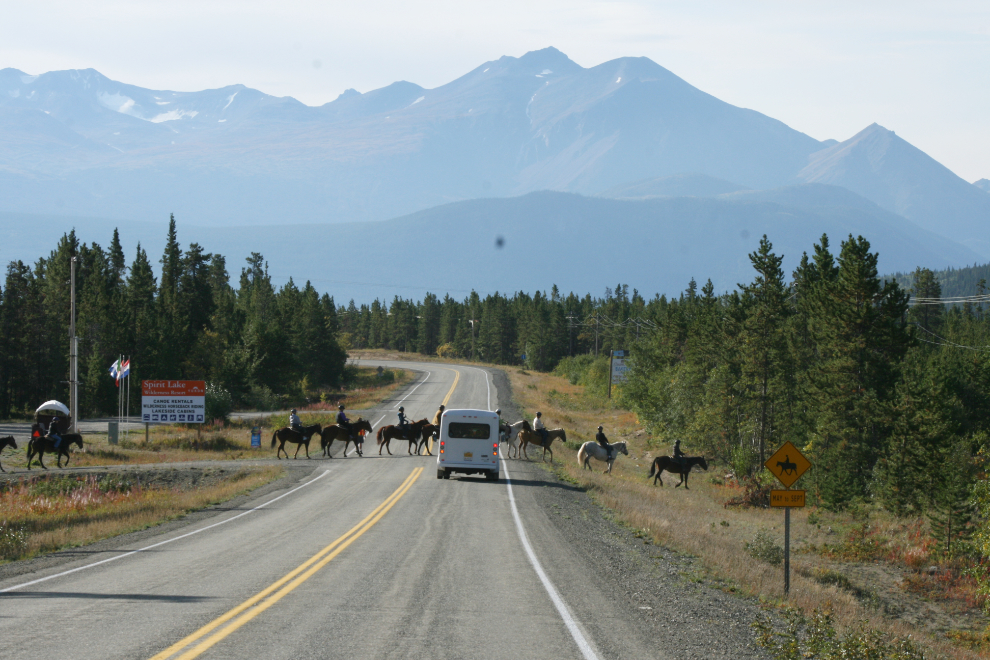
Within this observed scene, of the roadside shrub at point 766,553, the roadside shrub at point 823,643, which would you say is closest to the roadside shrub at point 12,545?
the roadside shrub at point 823,643

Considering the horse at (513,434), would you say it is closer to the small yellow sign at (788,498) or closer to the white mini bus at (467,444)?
the white mini bus at (467,444)

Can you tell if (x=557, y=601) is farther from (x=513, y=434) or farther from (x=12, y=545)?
(x=513, y=434)

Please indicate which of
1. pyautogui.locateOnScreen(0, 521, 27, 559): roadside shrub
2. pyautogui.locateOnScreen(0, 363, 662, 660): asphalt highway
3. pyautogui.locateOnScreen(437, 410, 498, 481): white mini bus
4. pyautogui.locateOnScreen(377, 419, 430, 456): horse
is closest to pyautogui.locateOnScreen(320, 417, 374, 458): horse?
pyautogui.locateOnScreen(377, 419, 430, 456): horse

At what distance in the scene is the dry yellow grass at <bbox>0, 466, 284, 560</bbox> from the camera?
719 inches

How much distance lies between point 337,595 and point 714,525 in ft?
66.0

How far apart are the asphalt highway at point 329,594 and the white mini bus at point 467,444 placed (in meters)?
7.23

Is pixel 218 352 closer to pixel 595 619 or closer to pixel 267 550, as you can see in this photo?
pixel 267 550

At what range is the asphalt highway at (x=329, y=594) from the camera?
882 centimetres

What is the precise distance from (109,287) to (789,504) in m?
93.6

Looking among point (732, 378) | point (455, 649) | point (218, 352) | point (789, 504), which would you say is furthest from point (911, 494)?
point (218, 352)

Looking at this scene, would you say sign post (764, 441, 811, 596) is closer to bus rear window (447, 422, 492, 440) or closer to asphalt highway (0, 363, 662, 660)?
asphalt highway (0, 363, 662, 660)

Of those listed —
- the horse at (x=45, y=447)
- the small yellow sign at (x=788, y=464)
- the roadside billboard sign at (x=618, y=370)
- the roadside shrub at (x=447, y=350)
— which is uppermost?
the roadside shrub at (x=447, y=350)

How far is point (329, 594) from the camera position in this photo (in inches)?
450

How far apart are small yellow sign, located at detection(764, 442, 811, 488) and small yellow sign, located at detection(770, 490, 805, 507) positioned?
0.68ft
